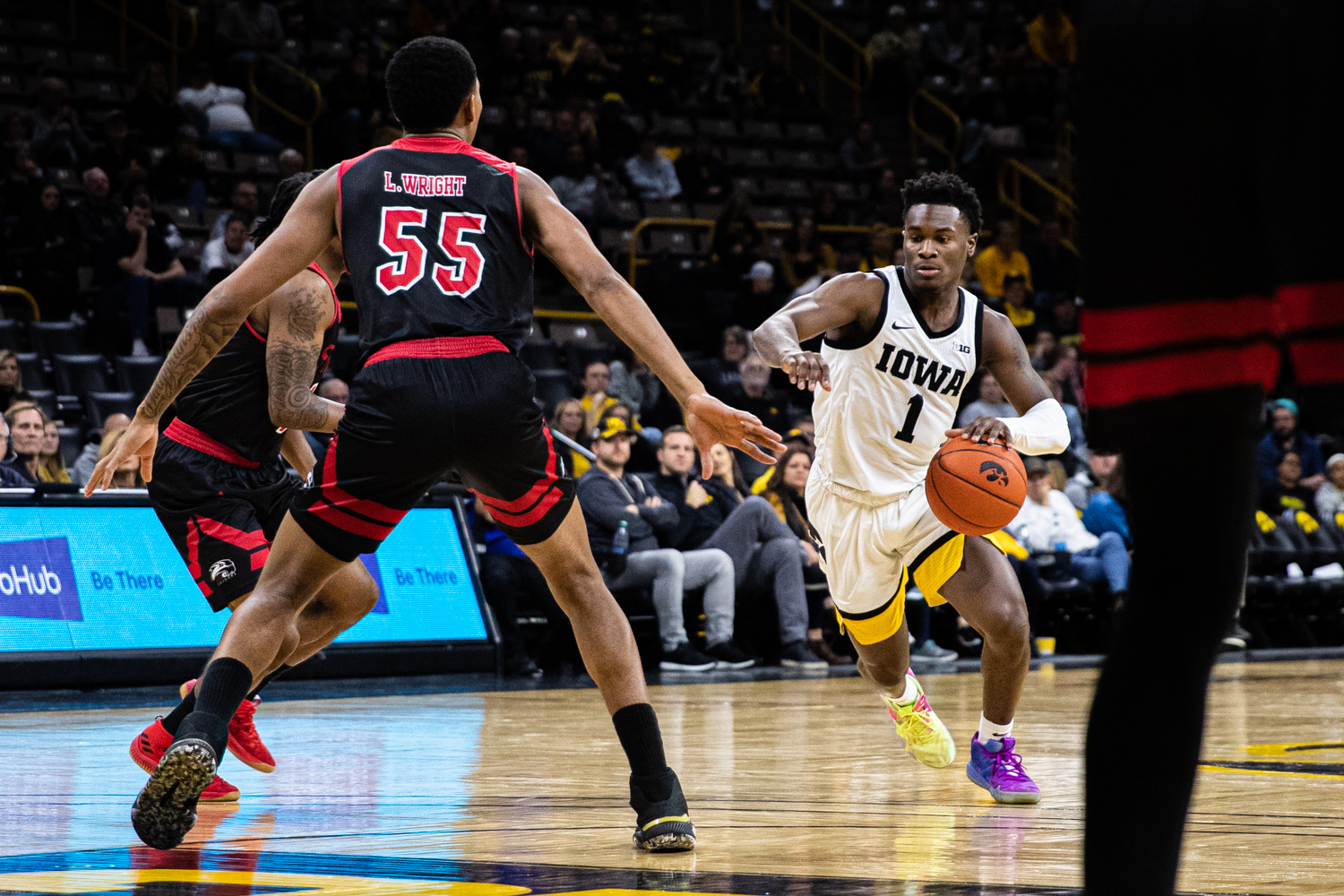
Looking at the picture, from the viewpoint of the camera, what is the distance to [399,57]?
13.7 feet

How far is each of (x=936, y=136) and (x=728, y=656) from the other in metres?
11.6

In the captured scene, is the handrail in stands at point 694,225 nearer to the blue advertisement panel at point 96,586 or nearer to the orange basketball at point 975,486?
the blue advertisement panel at point 96,586

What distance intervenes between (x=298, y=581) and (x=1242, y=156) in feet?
9.02

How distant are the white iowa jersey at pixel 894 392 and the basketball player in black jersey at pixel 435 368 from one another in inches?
75.7

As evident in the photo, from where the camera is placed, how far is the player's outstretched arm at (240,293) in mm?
4043

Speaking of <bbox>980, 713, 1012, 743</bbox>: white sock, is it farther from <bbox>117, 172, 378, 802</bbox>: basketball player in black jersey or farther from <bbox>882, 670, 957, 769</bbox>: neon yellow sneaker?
<bbox>117, 172, 378, 802</bbox>: basketball player in black jersey

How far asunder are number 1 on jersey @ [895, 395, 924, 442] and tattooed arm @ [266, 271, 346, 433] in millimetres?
1953

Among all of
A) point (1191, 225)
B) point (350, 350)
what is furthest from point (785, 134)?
point (1191, 225)

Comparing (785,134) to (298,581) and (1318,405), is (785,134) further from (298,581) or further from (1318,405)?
(1318,405)

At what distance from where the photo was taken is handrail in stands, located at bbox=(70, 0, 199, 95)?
1608cm

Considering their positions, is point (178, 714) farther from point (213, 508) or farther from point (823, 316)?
point (823, 316)

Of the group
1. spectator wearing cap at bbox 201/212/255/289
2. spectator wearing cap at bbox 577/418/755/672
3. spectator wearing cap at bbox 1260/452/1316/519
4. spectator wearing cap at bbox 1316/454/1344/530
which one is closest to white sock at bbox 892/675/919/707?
spectator wearing cap at bbox 577/418/755/672

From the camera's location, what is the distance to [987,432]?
5109mm

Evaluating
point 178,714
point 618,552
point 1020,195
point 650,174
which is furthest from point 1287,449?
point 178,714
